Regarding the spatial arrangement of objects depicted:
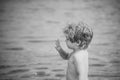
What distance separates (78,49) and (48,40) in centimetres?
352

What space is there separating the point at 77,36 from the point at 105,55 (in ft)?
7.70

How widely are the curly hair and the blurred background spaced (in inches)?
49.1

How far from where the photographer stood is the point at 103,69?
4.36 metres

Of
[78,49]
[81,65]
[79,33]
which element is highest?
[79,33]

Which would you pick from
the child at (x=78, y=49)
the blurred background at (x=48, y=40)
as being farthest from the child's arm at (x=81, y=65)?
the blurred background at (x=48, y=40)

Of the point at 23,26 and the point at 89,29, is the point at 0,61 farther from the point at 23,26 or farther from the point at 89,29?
the point at 23,26

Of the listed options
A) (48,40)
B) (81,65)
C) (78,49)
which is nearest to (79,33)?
(78,49)

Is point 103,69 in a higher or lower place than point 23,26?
lower

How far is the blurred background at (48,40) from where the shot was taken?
4.29 m

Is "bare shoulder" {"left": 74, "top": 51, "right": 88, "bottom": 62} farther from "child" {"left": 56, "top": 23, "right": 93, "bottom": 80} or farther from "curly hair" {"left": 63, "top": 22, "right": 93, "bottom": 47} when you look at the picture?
"curly hair" {"left": 63, "top": 22, "right": 93, "bottom": 47}

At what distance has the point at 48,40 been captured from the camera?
6.38 meters

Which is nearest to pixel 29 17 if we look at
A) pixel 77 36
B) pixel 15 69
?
pixel 15 69

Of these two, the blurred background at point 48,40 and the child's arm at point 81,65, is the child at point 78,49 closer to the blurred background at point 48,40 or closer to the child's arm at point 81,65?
the child's arm at point 81,65

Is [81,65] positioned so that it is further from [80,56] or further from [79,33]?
[79,33]
